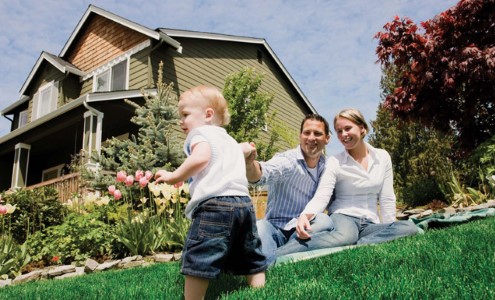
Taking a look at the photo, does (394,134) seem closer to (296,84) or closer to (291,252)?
(296,84)

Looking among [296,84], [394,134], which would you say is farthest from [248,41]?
[394,134]

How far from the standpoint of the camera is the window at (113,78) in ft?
47.1

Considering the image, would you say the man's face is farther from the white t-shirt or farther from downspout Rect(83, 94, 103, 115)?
downspout Rect(83, 94, 103, 115)

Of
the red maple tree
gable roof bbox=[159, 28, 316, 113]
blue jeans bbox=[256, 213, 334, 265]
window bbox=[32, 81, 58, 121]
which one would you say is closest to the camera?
blue jeans bbox=[256, 213, 334, 265]

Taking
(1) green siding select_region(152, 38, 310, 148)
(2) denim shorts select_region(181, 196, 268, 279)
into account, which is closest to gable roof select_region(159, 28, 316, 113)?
(1) green siding select_region(152, 38, 310, 148)

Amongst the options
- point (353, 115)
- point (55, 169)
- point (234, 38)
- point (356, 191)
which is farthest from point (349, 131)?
point (55, 169)

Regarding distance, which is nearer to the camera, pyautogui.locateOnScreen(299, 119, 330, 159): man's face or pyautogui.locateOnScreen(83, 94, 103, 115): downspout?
pyautogui.locateOnScreen(299, 119, 330, 159): man's face

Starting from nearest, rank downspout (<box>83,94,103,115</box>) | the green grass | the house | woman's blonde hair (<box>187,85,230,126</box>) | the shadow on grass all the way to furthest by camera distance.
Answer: the green grass < woman's blonde hair (<box>187,85,230,126</box>) < the shadow on grass < downspout (<box>83,94,103,115</box>) < the house

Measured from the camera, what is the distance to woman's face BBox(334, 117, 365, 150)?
4.05 metres

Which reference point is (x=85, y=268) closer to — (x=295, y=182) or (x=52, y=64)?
(x=295, y=182)

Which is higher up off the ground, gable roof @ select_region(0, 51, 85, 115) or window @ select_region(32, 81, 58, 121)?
gable roof @ select_region(0, 51, 85, 115)

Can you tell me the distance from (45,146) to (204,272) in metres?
16.7

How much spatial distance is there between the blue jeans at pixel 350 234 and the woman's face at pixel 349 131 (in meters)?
0.73

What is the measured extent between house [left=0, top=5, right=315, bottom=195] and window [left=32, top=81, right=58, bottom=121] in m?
0.04
